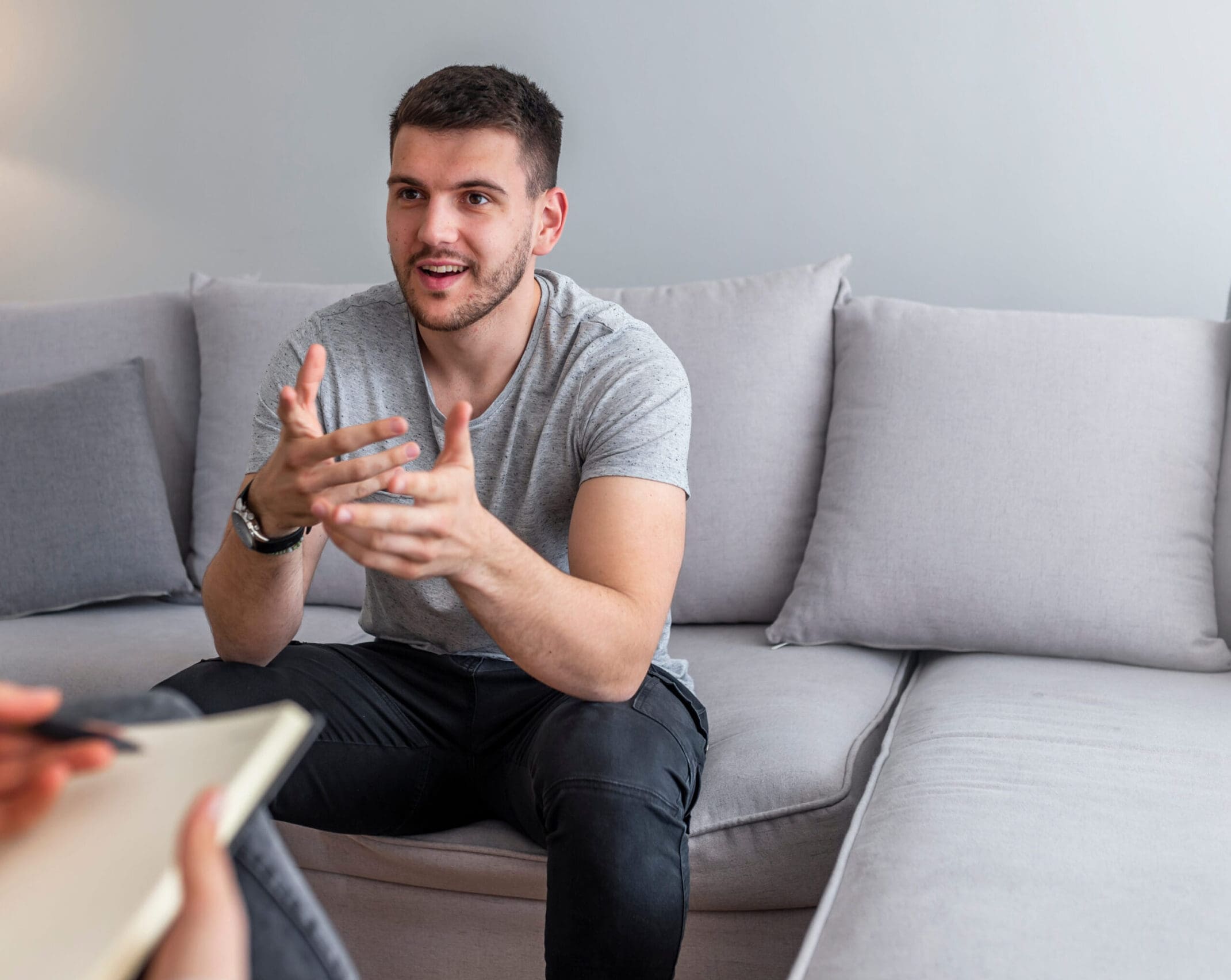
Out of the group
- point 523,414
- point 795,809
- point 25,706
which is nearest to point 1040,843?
point 795,809

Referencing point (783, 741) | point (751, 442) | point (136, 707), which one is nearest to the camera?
point (136, 707)

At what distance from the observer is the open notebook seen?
17.0 inches

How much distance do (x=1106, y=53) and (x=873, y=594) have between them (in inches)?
41.6

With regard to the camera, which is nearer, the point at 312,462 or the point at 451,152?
the point at 312,462

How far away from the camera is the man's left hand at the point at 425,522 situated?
0.92m

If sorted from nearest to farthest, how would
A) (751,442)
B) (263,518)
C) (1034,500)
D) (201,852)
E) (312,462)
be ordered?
(201,852)
(312,462)
(263,518)
(1034,500)
(751,442)

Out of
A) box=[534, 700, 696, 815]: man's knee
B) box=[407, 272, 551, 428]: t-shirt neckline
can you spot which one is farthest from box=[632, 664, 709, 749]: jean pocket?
box=[407, 272, 551, 428]: t-shirt neckline

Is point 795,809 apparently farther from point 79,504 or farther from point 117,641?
point 79,504

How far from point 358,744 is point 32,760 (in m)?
0.75

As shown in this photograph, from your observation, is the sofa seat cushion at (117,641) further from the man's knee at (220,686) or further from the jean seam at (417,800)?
the jean seam at (417,800)

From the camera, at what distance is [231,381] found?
1.97m

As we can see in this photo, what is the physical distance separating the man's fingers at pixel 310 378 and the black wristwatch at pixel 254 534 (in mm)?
140

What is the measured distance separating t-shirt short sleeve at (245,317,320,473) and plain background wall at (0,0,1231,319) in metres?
0.97

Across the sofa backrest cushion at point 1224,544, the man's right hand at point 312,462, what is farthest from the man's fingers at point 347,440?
the sofa backrest cushion at point 1224,544
